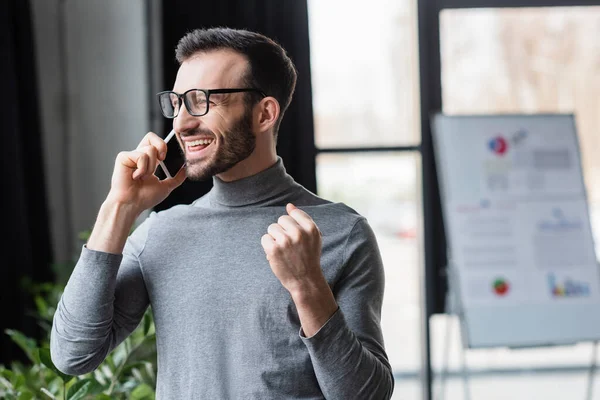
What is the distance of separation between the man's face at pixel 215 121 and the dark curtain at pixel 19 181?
2.18 meters

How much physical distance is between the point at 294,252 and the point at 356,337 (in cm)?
18

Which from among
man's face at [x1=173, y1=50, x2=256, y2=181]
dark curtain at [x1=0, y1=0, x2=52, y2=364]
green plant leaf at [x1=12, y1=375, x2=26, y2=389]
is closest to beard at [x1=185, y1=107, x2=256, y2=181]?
man's face at [x1=173, y1=50, x2=256, y2=181]

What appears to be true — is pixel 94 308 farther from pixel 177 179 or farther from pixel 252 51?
pixel 252 51

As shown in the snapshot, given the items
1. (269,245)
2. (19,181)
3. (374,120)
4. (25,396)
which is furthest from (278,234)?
(374,120)

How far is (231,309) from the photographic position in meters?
1.19

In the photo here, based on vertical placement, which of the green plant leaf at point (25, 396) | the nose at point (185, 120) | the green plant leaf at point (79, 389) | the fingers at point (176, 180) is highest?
the nose at point (185, 120)

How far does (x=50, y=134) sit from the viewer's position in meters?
3.66

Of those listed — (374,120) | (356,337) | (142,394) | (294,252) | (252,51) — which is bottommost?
(142,394)

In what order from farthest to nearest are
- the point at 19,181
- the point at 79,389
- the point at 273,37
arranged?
the point at 273,37
the point at 19,181
the point at 79,389

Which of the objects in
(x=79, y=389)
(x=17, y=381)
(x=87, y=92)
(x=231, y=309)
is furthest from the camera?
(x=87, y=92)

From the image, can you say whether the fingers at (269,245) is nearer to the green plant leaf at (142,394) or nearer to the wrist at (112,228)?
the wrist at (112,228)

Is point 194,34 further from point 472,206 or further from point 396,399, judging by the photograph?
point 396,399

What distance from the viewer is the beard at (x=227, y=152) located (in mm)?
1219

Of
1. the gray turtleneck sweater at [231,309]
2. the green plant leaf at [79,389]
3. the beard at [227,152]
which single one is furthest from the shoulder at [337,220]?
the green plant leaf at [79,389]
